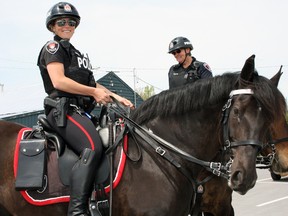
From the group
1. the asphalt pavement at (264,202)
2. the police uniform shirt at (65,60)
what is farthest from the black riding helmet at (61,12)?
the asphalt pavement at (264,202)

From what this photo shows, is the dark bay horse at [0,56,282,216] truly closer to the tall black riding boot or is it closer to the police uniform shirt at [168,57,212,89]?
the tall black riding boot

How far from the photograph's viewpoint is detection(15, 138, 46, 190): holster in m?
3.60

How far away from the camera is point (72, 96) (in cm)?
378

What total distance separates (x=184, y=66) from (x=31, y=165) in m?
3.03

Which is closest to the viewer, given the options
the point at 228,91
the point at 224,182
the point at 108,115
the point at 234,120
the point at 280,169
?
the point at 234,120

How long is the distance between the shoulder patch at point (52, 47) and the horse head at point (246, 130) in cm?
161

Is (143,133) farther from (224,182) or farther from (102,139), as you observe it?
(224,182)

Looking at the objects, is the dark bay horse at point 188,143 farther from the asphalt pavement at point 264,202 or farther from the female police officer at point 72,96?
the asphalt pavement at point 264,202

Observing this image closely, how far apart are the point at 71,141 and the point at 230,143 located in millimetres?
1354

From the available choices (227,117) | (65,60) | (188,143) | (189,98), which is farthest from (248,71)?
(65,60)

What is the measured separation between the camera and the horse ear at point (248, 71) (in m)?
3.29

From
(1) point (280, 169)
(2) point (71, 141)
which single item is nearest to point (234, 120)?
(2) point (71, 141)

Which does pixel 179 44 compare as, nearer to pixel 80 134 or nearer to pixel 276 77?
pixel 276 77

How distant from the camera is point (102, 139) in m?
3.66
